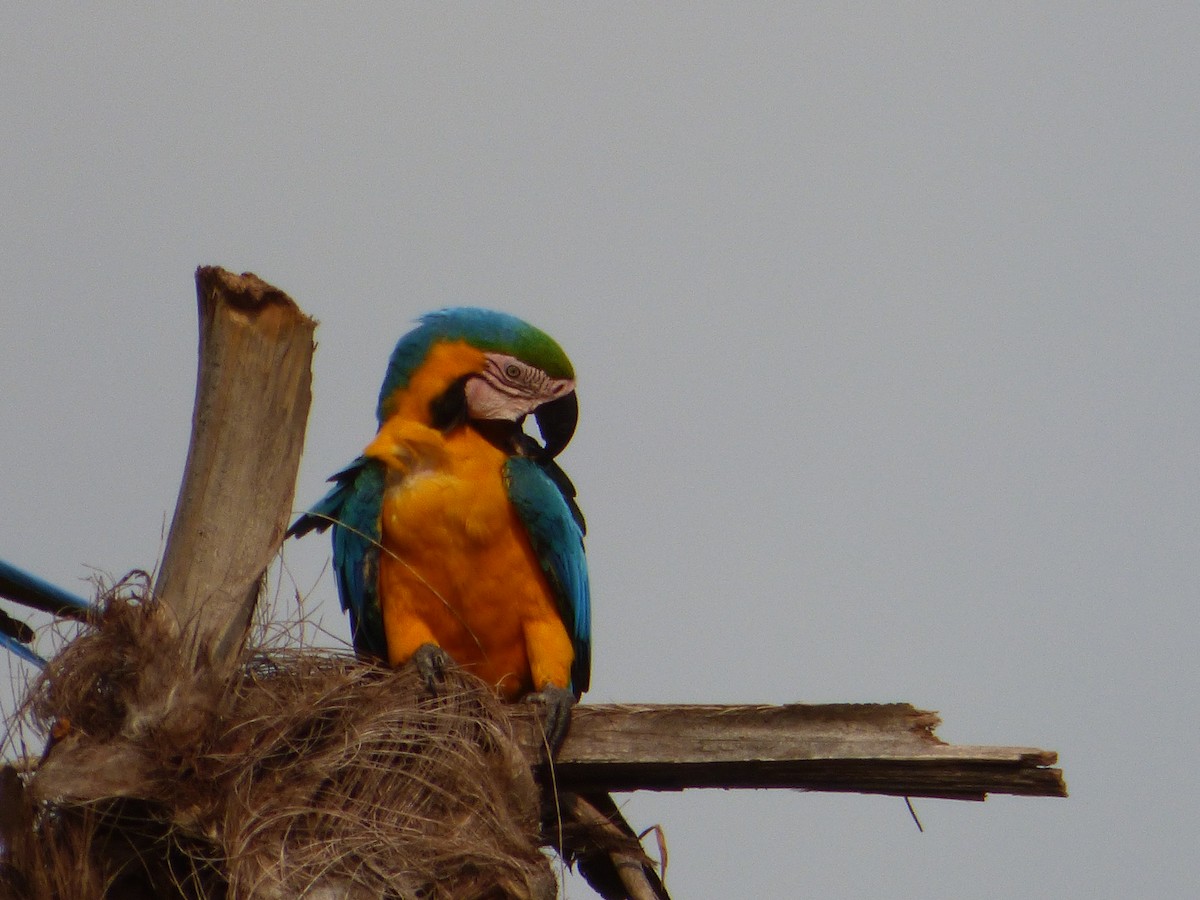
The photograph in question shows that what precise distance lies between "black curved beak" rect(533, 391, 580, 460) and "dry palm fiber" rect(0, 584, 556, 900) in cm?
147

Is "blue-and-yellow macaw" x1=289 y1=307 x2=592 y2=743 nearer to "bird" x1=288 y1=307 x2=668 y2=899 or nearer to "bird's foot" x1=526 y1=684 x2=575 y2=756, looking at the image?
"bird" x1=288 y1=307 x2=668 y2=899

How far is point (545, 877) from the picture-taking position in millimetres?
3260

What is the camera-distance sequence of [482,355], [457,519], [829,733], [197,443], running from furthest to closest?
1. [482,355]
2. [457,519]
3. [197,443]
4. [829,733]

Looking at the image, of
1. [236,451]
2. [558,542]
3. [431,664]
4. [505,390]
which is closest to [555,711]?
[431,664]

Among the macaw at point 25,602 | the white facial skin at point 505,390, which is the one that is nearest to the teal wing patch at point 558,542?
the white facial skin at point 505,390

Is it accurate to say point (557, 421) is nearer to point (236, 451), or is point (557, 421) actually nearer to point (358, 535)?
point (358, 535)

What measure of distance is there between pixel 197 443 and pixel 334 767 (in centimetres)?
89

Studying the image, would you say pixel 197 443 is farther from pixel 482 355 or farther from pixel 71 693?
pixel 482 355

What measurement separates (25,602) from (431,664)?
3.44 feet

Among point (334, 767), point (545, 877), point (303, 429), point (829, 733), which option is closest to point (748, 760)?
point (829, 733)

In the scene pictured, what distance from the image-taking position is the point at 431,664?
3.85 meters

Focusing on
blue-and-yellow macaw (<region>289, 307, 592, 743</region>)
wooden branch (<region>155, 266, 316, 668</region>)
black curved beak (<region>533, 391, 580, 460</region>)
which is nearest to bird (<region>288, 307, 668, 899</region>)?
blue-and-yellow macaw (<region>289, 307, 592, 743</region>)

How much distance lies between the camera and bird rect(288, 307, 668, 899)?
420 cm

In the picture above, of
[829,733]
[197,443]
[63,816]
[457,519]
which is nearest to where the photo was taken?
[63,816]
